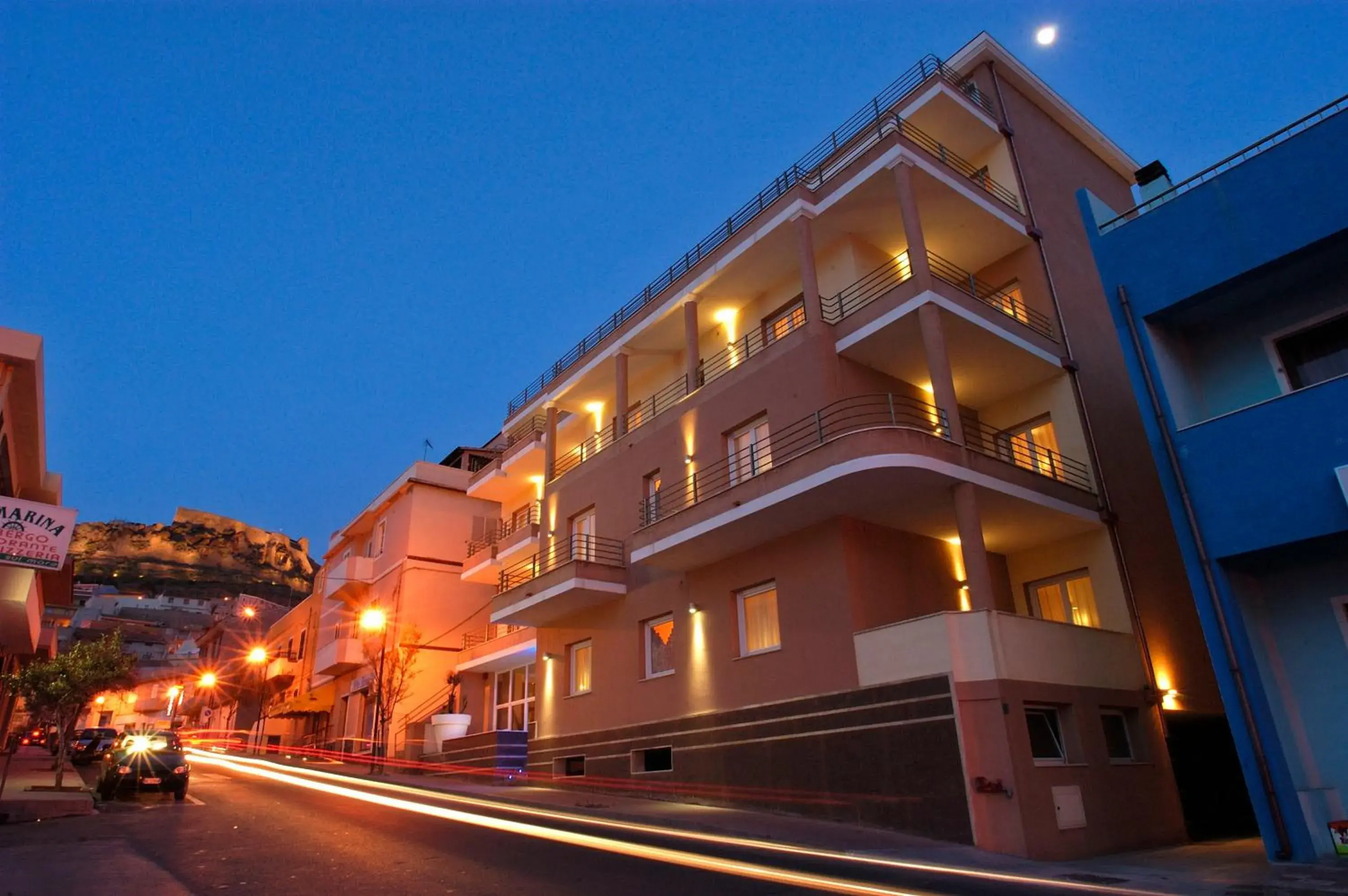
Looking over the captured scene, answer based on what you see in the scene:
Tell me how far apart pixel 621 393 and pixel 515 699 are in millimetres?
12604

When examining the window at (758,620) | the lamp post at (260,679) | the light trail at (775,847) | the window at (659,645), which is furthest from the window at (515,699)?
the lamp post at (260,679)

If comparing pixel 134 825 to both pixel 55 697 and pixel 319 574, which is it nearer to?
pixel 55 697

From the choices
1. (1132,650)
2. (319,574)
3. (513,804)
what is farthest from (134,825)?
(319,574)

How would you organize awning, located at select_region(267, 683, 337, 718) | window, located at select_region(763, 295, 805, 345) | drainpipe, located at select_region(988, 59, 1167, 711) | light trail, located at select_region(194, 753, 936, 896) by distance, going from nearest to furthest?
1. light trail, located at select_region(194, 753, 936, 896)
2. drainpipe, located at select_region(988, 59, 1167, 711)
3. window, located at select_region(763, 295, 805, 345)
4. awning, located at select_region(267, 683, 337, 718)

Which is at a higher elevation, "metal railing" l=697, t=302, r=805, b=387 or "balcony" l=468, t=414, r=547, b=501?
"balcony" l=468, t=414, r=547, b=501

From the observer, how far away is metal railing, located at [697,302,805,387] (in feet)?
64.7

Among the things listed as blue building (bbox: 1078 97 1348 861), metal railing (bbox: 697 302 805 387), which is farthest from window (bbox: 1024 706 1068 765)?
metal railing (bbox: 697 302 805 387)

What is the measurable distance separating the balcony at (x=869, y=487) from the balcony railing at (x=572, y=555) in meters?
2.86

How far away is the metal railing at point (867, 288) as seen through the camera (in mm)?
18422

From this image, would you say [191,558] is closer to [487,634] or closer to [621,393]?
[487,634]

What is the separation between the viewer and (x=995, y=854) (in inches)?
446

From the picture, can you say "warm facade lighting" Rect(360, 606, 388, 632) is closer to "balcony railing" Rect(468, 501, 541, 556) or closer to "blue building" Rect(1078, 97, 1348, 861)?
"balcony railing" Rect(468, 501, 541, 556)

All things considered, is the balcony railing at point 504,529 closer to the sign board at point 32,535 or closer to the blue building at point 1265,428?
the sign board at point 32,535

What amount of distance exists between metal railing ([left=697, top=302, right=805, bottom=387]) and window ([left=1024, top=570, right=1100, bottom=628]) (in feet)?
26.3
